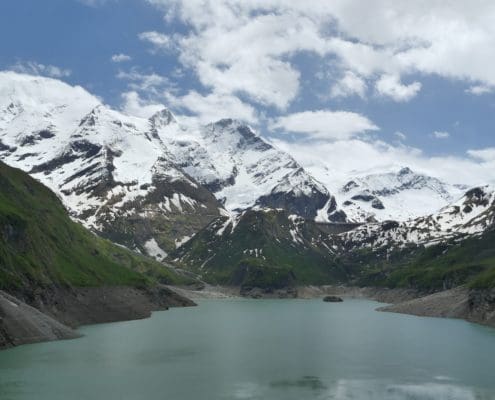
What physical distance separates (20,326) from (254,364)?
3819 cm

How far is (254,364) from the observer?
89.5 m

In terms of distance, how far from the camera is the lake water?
70125 millimetres

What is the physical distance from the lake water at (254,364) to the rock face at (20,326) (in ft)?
6.91

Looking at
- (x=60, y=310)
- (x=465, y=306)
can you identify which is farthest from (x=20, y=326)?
(x=465, y=306)

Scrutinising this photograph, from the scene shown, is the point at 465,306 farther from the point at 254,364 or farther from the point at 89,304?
the point at 254,364

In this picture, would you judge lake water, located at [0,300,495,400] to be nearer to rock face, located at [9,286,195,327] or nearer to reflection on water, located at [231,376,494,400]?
reflection on water, located at [231,376,494,400]

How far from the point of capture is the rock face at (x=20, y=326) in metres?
93.8

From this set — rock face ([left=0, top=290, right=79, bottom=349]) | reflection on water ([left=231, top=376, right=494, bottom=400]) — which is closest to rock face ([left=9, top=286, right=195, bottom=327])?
rock face ([left=0, top=290, right=79, bottom=349])

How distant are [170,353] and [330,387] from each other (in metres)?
35.2

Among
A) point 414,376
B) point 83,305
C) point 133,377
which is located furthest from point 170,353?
point 83,305

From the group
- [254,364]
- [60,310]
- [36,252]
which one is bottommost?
[254,364]

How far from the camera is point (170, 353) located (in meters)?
100

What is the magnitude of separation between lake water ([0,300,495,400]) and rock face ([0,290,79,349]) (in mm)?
2106

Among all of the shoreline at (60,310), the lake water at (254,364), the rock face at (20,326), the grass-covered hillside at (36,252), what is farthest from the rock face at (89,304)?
the rock face at (20,326)
